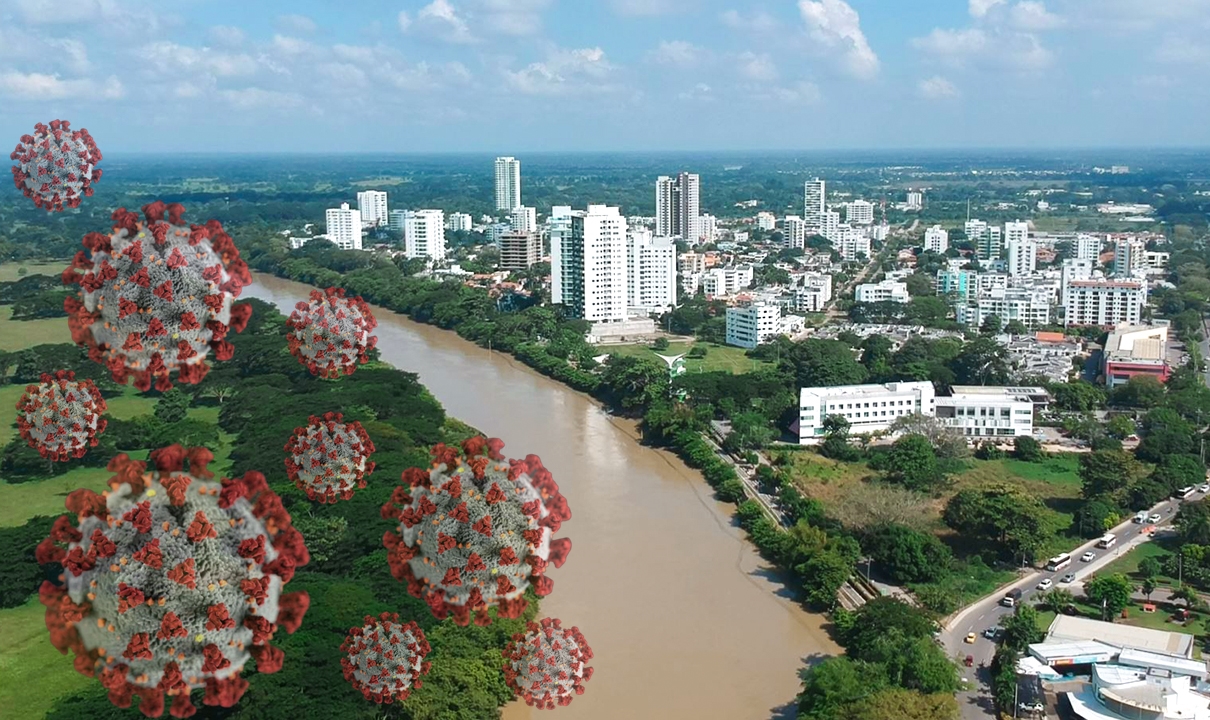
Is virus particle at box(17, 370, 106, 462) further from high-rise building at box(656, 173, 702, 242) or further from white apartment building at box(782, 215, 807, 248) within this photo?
high-rise building at box(656, 173, 702, 242)

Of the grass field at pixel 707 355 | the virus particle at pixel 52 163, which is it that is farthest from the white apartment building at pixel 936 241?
the virus particle at pixel 52 163

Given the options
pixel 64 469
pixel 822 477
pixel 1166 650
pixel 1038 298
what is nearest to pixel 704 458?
pixel 822 477

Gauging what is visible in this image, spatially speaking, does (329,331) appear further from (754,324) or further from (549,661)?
(754,324)

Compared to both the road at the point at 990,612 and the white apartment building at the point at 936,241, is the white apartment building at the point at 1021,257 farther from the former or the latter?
the road at the point at 990,612

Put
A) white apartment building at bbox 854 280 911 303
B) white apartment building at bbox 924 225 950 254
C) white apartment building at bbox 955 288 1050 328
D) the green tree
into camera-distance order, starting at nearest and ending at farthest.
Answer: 1. the green tree
2. white apartment building at bbox 955 288 1050 328
3. white apartment building at bbox 854 280 911 303
4. white apartment building at bbox 924 225 950 254

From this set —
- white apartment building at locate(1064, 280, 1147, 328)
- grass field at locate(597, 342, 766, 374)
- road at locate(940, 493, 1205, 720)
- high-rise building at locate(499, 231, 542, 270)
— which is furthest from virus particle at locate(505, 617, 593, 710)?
high-rise building at locate(499, 231, 542, 270)
